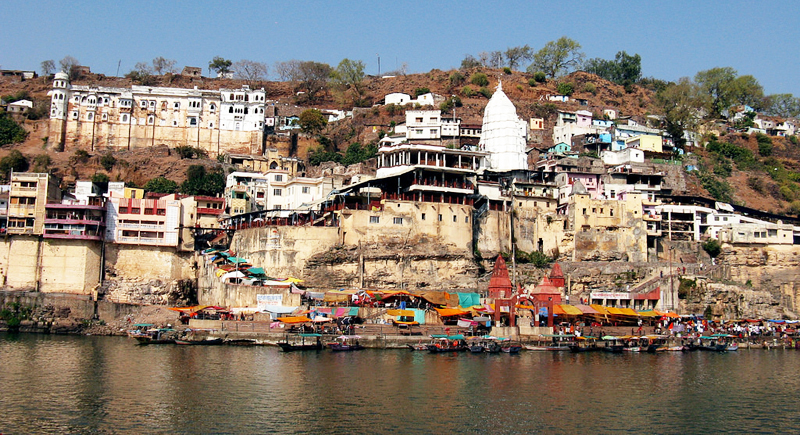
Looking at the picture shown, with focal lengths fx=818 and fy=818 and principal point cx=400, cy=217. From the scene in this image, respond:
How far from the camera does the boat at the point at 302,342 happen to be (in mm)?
45250

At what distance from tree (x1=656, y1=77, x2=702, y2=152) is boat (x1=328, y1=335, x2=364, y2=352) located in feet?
176

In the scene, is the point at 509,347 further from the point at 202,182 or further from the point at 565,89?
the point at 565,89

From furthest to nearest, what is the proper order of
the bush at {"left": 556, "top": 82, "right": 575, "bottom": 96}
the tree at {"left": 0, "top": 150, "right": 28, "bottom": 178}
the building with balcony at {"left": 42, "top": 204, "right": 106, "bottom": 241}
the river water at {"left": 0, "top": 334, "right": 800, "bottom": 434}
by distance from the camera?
the bush at {"left": 556, "top": 82, "right": 575, "bottom": 96}, the tree at {"left": 0, "top": 150, "right": 28, "bottom": 178}, the building with balcony at {"left": 42, "top": 204, "right": 106, "bottom": 241}, the river water at {"left": 0, "top": 334, "right": 800, "bottom": 434}

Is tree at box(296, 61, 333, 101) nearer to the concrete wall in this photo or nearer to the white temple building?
the white temple building

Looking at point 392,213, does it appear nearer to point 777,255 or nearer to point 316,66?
point 777,255

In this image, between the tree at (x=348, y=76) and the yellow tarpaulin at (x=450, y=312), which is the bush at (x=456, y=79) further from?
the yellow tarpaulin at (x=450, y=312)

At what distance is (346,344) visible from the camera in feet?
151

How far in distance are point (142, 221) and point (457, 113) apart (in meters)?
43.1

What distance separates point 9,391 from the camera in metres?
32.9

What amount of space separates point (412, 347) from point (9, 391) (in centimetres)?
2120

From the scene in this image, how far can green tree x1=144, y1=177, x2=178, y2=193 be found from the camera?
7300 cm

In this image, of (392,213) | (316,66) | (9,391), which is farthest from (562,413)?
(316,66)

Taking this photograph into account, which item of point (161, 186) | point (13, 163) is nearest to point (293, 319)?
point (161, 186)

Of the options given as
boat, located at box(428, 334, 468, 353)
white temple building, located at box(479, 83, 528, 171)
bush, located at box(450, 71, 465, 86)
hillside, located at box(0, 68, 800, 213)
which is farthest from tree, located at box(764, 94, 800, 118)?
boat, located at box(428, 334, 468, 353)
